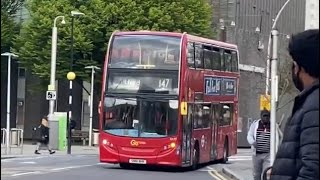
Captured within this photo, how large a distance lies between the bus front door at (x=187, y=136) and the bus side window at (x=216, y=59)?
3.33m

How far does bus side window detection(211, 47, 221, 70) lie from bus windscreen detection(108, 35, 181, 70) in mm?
3813

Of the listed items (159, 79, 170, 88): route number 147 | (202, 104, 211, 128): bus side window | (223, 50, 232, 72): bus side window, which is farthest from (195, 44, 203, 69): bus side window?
(223, 50, 232, 72): bus side window

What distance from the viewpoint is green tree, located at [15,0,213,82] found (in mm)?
56219

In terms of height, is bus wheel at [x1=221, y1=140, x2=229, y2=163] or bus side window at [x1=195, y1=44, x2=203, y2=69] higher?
bus side window at [x1=195, y1=44, x2=203, y2=69]

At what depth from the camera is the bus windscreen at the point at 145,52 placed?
28.0 meters

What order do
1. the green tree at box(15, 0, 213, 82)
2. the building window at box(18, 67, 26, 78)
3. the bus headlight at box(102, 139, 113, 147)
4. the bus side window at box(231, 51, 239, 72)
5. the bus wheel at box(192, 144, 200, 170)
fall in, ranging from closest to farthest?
the bus headlight at box(102, 139, 113, 147), the bus wheel at box(192, 144, 200, 170), the bus side window at box(231, 51, 239, 72), the green tree at box(15, 0, 213, 82), the building window at box(18, 67, 26, 78)

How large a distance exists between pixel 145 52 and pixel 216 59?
15.6ft

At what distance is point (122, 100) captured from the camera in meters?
28.1

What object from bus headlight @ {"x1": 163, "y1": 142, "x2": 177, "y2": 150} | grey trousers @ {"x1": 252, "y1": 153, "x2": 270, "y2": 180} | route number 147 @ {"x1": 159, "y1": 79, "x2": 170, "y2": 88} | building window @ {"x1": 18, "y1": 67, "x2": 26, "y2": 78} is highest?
building window @ {"x1": 18, "y1": 67, "x2": 26, "y2": 78}

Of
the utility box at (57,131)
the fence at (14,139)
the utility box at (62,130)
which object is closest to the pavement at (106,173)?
the utility box at (57,131)

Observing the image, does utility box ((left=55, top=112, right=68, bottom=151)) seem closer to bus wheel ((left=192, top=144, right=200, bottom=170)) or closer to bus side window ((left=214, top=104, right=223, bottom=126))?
bus side window ((left=214, top=104, right=223, bottom=126))

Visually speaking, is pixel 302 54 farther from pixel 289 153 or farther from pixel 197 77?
pixel 197 77

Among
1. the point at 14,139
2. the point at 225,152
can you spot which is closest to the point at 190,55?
the point at 225,152

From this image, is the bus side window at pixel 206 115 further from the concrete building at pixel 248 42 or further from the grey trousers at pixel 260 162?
the concrete building at pixel 248 42
